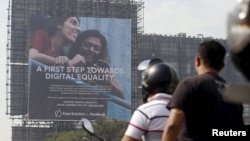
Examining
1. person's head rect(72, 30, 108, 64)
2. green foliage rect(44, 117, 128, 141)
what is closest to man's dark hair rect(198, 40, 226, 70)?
green foliage rect(44, 117, 128, 141)

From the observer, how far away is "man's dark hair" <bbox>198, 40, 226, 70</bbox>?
2.88 meters

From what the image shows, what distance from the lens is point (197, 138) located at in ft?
8.97

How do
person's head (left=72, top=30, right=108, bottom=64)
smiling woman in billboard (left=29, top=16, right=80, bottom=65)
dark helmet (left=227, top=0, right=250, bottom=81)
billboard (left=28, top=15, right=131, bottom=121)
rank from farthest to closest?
smiling woman in billboard (left=29, top=16, right=80, bottom=65) → person's head (left=72, top=30, right=108, bottom=64) → billboard (left=28, top=15, right=131, bottom=121) → dark helmet (left=227, top=0, right=250, bottom=81)

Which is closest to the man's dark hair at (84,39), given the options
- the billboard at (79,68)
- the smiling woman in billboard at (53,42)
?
the billboard at (79,68)

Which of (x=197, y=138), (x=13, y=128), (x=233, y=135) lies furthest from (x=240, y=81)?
(x=13, y=128)

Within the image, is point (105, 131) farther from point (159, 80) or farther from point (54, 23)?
point (159, 80)

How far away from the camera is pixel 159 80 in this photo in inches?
125

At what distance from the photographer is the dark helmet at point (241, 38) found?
1.38 meters

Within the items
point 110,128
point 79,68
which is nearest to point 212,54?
point 110,128

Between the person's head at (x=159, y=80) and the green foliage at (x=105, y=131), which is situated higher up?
the person's head at (x=159, y=80)

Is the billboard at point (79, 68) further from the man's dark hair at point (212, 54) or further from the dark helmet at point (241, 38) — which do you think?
the dark helmet at point (241, 38)

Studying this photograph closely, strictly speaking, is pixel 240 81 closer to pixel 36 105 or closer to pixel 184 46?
pixel 36 105

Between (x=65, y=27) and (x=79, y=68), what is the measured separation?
11.5 feet

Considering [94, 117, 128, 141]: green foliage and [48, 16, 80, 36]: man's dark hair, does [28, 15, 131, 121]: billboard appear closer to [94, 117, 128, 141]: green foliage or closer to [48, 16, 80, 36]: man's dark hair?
[48, 16, 80, 36]: man's dark hair
